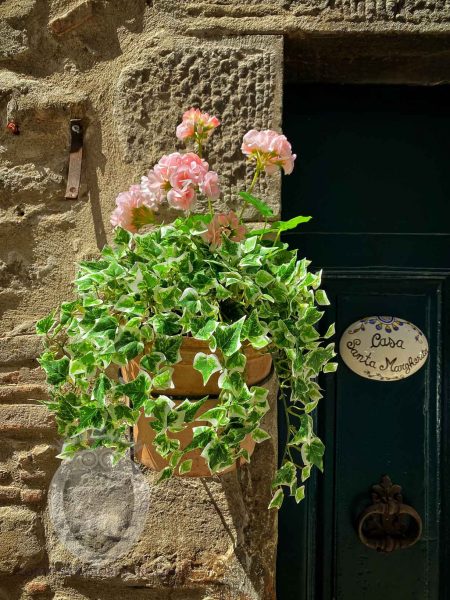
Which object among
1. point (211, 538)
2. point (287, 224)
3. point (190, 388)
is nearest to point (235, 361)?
point (190, 388)

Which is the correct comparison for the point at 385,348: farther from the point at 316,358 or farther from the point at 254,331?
the point at 254,331

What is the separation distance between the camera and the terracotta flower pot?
126 cm

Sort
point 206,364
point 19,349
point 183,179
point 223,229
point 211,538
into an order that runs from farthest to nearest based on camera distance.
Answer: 1. point 19,349
2. point 211,538
3. point 223,229
4. point 183,179
5. point 206,364

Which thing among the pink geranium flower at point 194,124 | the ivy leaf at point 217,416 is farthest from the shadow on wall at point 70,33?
the ivy leaf at point 217,416

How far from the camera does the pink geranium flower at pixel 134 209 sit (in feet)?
4.40

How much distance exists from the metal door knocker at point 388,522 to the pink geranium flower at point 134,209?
1.15m

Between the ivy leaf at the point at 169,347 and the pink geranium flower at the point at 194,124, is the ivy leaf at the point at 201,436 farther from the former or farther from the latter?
the pink geranium flower at the point at 194,124

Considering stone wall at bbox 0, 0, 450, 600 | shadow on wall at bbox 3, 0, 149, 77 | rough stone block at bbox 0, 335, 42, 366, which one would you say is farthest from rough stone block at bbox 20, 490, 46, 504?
shadow on wall at bbox 3, 0, 149, 77

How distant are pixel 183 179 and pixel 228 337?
356 millimetres

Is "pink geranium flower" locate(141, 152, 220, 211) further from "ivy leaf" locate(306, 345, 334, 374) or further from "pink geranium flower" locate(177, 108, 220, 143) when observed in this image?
"ivy leaf" locate(306, 345, 334, 374)

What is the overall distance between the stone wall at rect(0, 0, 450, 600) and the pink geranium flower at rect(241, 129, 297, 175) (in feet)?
1.20

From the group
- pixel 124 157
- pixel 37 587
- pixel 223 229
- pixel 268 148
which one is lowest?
pixel 37 587

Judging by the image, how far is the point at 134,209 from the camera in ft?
4.43

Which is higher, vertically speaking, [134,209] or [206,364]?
[134,209]
